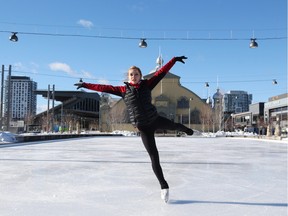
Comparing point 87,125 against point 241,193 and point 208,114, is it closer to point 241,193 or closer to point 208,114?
point 208,114

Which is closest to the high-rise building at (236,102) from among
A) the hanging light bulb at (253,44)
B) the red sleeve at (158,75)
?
the hanging light bulb at (253,44)

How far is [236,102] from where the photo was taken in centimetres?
14100

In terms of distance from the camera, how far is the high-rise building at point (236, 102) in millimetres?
136500

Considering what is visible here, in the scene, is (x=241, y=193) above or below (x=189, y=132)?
below

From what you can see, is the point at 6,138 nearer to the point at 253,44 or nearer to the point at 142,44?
the point at 142,44

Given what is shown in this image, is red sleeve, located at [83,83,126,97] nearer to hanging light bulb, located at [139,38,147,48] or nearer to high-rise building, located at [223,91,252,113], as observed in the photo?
hanging light bulb, located at [139,38,147,48]

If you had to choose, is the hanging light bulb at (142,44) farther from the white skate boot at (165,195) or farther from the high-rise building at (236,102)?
the high-rise building at (236,102)

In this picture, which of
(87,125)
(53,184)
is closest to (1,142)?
(53,184)

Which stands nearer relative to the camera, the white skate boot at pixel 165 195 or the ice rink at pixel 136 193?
the ice rink at pixel 136 193

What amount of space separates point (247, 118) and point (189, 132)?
101 m

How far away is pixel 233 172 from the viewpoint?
698 centimetres

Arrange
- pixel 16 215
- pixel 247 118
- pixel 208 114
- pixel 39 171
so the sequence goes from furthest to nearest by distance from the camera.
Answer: pixel 247 118 → pixel 208 114 → pixel 39 171 → pixel 16 215

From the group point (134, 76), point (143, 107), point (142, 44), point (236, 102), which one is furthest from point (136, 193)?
point (236, 102)

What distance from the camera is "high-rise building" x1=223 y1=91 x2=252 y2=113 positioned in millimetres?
136500
